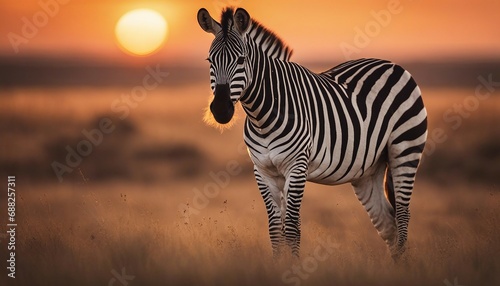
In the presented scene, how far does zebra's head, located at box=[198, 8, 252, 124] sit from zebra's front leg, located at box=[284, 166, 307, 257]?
93 centimetres

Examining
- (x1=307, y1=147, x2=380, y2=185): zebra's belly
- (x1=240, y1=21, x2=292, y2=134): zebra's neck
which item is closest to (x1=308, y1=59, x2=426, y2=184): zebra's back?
(x1=307, y1=147, x2=380, y2=185): zebra's belly

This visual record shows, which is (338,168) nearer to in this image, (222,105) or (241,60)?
(241,60)

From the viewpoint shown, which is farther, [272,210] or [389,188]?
[389,188]

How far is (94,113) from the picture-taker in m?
21.2

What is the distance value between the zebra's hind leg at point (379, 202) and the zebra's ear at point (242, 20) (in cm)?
239

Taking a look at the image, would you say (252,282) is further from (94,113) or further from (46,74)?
(46,74)

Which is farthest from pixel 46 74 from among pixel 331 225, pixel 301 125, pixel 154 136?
pixel 301 125

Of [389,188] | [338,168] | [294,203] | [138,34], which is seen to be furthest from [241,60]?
[138,34]

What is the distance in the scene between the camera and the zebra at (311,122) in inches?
288

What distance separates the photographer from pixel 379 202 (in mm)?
8883

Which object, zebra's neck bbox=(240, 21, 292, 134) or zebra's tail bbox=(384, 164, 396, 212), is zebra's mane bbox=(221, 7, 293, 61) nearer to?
zebra's neck bbox=(240, 21, 292, 134)

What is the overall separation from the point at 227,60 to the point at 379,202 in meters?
2.74

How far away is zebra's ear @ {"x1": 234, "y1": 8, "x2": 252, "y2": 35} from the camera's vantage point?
7.26m

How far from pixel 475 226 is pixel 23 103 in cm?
1506
